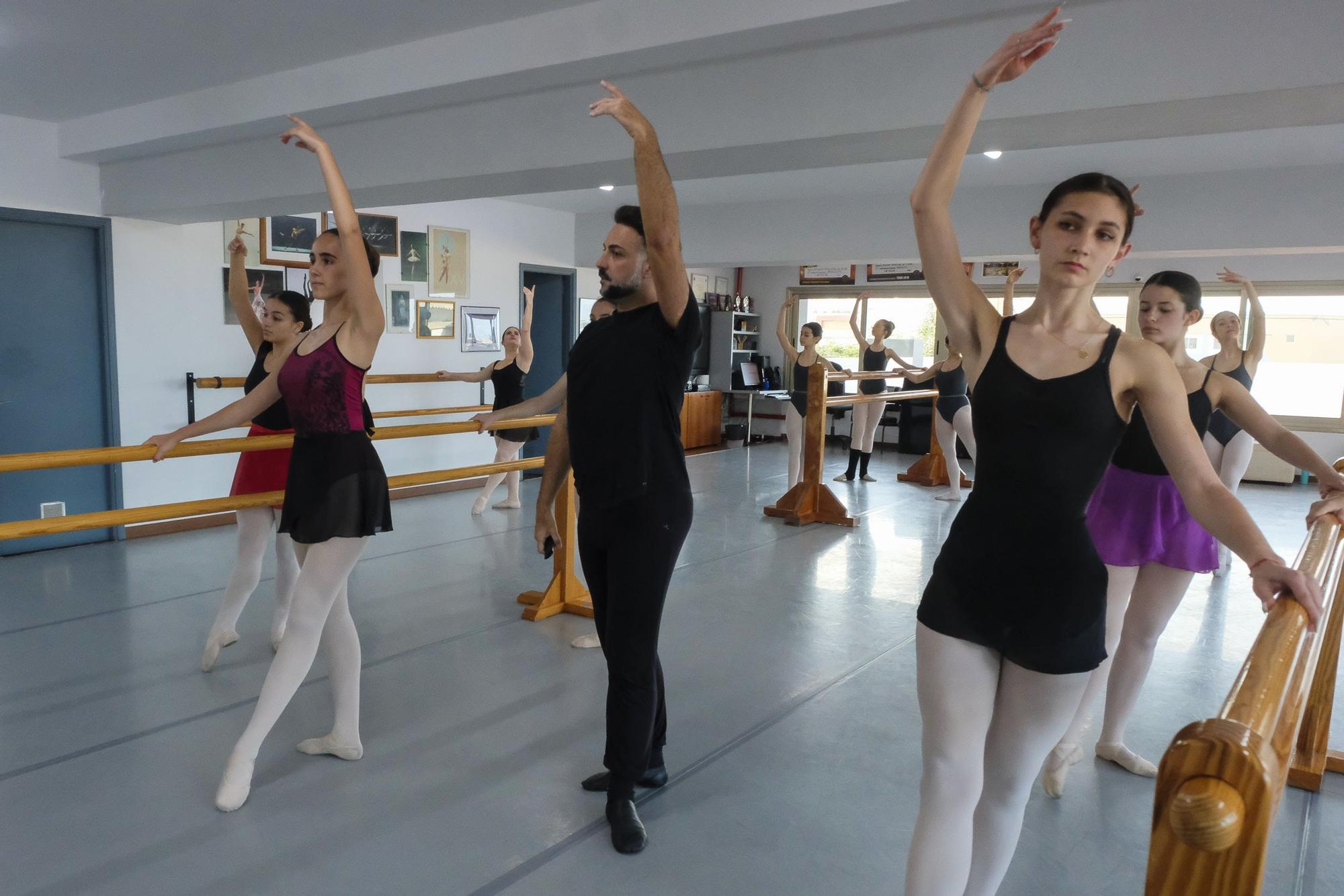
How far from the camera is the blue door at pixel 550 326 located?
9.98m

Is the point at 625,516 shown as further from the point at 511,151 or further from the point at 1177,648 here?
the point at 1177,648

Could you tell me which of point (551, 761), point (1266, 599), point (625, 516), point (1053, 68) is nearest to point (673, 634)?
point (551, 761)

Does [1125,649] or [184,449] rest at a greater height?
[184,449]

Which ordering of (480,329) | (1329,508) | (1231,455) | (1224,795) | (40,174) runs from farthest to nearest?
(480,329), (40,174), (1231,455), (1329,508), (1224,795)

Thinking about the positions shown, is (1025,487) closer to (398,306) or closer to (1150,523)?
(1150,523)

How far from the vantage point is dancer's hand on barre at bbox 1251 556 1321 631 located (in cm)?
102

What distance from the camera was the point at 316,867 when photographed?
2.24 m

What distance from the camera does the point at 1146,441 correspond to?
2600 mm

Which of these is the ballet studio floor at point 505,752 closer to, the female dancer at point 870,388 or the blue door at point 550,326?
the female dancer at point 870,388

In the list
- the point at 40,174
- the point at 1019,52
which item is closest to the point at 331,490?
the point at 1019,52

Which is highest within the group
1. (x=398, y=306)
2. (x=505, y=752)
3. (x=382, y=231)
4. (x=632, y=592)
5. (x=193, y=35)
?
(x=193, y=35)

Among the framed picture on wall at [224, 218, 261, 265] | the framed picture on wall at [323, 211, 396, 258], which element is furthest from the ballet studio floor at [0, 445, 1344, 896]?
the framed picture on wall at [323, 211, 396, 258]

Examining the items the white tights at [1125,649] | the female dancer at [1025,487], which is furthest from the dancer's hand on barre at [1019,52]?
the white tights at [1125,649]

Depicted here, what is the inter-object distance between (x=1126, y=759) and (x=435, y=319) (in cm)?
683
